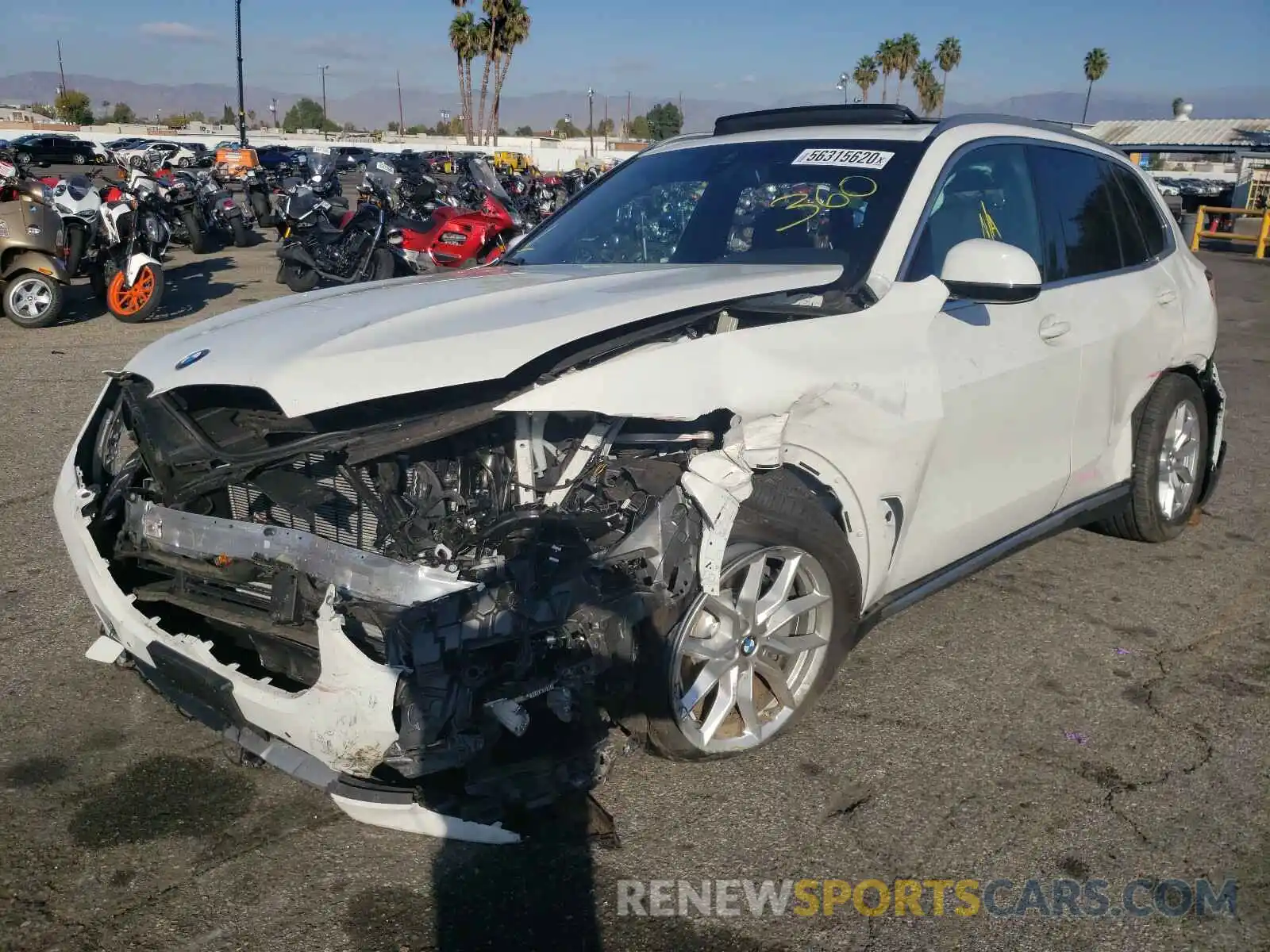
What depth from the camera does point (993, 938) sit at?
8.40 feet

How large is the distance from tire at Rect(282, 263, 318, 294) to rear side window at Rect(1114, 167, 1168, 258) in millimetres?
10189

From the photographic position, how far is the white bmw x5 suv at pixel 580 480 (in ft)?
8.63

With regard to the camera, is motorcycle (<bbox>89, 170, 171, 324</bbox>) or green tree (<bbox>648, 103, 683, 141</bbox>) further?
green tree (<bbox>648, 103, 683, 141</bbox>)

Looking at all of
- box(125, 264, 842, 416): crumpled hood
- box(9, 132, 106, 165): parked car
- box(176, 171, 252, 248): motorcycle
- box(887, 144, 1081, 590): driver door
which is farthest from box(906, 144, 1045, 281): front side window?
box(9, 132, 106, 165): parked car

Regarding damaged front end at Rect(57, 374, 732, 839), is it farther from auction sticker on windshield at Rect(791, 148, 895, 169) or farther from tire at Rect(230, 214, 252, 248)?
tire at Rect(230, 214, 252, 248)

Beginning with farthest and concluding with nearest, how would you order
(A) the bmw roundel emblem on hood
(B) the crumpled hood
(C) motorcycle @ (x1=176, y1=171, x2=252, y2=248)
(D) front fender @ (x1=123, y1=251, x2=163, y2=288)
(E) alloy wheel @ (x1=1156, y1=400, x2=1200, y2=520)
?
1. (C) motorcycle @ (x1=176, y1=171, x2=252, y2=248)
2. (D) front fender @ (x1=123, y1=251, x2=163, y2=288)
3. (E) alloy wheel @ (x1=1156, y1=400, x2=1200, y2=520)
4. (A) the bmw roundel emblem on hood
5. (B) the crumpled hood

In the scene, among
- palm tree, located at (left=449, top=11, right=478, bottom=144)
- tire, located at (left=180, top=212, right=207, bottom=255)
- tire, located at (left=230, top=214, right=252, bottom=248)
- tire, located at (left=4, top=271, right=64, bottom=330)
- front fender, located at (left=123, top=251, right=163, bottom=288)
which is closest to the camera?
tire, located at (left=4, top=271, right=64, bottom=330)

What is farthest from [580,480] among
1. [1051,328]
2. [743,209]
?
[1051,328]

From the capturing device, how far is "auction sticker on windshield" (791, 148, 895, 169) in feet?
12.2

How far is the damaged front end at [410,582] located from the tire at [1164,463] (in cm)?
270

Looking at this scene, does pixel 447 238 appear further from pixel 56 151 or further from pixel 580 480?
pixel 56 151

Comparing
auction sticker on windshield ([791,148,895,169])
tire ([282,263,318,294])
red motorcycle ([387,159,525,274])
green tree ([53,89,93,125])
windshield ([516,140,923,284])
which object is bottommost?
tire ([282,263,318,294])

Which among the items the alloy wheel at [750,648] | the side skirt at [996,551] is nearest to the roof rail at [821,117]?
the side skirt at [996,551]

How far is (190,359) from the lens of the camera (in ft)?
10.0
